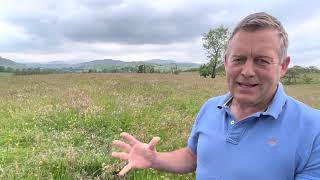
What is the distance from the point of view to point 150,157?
3680 millimetres

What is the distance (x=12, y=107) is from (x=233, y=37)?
1073 cm

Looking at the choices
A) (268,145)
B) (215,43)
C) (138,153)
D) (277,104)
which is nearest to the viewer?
(268,145)

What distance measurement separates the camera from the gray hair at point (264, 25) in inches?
120

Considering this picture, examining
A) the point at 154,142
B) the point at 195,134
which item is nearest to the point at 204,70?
the point at 195,134

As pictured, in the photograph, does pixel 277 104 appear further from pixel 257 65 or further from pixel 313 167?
pixel 313 167

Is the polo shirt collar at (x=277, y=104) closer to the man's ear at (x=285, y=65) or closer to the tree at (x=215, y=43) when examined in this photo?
the man's ear at (x=285, y=65)

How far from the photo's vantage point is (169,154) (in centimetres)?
386

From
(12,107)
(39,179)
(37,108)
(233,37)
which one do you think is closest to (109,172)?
(39,179)

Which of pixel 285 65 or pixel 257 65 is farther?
pixel 285 65

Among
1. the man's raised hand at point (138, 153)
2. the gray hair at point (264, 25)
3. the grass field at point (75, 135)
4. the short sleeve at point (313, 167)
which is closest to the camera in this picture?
the short sleeve at point (313, 167)

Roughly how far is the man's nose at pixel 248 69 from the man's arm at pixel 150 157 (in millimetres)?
891

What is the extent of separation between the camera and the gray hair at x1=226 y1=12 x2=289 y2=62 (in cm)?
306

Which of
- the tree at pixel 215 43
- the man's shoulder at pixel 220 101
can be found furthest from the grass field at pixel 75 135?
the tree at pixel 215 43

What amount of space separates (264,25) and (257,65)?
10.8 inches
